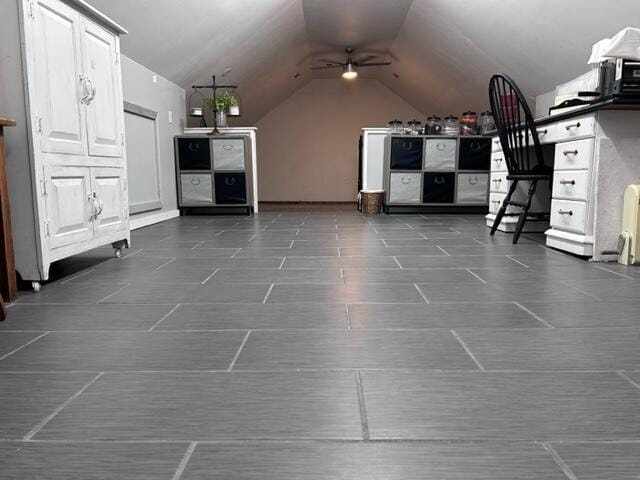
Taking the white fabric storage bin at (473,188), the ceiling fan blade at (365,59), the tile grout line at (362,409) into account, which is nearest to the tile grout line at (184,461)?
the tile grout line at (362,409)

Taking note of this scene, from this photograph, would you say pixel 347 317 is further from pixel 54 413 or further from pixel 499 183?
pixel 499 183

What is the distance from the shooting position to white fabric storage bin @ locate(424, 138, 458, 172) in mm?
5125

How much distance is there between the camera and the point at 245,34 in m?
5.02

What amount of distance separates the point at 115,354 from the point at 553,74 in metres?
4.46

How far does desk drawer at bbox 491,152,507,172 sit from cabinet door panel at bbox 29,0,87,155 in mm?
2844

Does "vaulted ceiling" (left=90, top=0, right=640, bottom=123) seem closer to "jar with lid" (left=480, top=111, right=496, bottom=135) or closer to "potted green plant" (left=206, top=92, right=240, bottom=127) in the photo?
"potted green plant" (left=206, top=92, right=240, bottom=127)

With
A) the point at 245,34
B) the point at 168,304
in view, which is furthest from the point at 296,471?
the point at 245,34

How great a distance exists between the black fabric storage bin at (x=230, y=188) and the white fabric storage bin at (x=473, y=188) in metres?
2.30

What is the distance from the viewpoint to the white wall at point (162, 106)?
13.1ft

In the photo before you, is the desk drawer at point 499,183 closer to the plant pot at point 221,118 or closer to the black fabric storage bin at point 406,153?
the black fabric storage bin at point 406,153

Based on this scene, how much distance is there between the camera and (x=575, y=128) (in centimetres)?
260

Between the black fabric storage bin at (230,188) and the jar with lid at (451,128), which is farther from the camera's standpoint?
the jar with lid at (451,128)

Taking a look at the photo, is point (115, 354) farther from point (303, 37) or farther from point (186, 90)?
point (303, 37)

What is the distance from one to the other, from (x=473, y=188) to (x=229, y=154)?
2.61 metres
